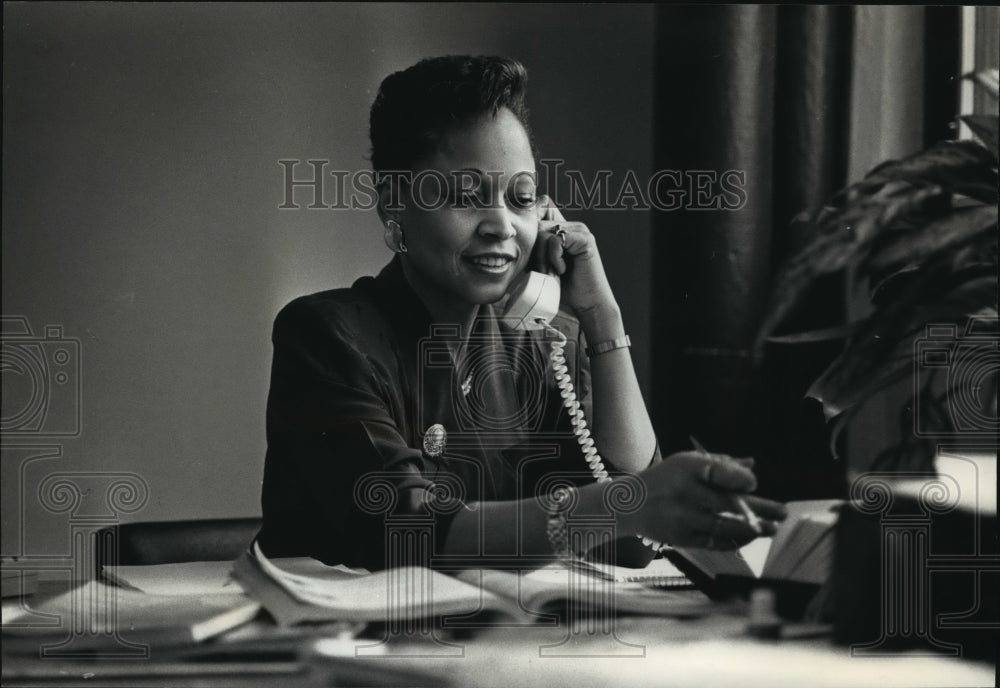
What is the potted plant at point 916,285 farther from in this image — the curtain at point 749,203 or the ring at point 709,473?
the ring at point 709,473

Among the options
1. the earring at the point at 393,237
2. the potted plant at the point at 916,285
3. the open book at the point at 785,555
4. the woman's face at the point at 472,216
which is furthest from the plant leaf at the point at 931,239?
the earring at the point at 393,237

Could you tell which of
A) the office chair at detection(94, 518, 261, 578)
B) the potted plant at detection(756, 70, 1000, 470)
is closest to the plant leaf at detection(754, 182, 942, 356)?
the potted plant at detection(756, 70, 1000, 470)

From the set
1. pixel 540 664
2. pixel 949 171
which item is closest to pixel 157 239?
pixel 540 664

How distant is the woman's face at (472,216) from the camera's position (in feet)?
3.42

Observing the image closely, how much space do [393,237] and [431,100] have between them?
13 cm

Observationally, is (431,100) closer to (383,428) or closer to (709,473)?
(383,428)

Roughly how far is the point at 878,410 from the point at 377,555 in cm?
50

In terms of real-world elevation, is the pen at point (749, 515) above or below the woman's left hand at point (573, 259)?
below

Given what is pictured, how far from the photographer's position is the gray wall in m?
1.04

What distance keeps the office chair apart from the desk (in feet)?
0.22

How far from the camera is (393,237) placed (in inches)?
41.4

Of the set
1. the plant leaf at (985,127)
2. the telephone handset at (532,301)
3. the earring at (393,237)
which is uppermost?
the plant leaf at (985,127)

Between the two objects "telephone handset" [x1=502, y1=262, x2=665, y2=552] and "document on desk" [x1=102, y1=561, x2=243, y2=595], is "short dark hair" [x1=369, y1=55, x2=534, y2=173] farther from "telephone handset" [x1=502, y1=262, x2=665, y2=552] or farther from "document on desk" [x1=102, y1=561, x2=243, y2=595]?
"document on desk" [x1=102, y1=561, x2=243, y2=595]

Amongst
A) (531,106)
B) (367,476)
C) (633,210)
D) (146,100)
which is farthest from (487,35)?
(367,476)
